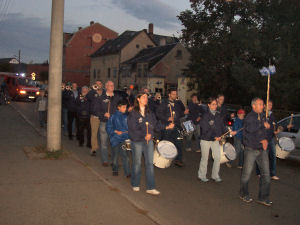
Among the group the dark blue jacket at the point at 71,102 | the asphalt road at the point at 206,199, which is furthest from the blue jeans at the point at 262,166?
the dark blue jacket at the point at 71,102

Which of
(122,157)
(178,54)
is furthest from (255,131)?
(178,54)

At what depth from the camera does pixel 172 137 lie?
30.0ft

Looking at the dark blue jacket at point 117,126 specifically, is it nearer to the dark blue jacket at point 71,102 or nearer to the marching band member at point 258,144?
the marching band member at point 258,144

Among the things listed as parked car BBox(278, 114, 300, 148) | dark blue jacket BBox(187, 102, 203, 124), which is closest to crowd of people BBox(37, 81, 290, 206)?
parked car BBox(278, 114, 300, 148)

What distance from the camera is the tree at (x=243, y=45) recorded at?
67.1 ft

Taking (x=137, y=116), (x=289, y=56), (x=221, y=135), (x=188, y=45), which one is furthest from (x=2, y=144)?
(x=188, y=45)

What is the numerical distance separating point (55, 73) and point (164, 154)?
4.21 meters

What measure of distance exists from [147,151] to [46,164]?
2933 millimetres

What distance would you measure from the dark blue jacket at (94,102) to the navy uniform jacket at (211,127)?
2.66 m

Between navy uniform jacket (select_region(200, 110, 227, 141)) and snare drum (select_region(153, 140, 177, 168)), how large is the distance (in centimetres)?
93

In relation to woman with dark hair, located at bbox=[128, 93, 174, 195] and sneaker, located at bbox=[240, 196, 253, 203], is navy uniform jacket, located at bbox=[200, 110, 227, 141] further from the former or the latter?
sneaker, located at bbox=[240, 196, 253, 203]

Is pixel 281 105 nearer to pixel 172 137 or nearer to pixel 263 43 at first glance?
pixel 263 43

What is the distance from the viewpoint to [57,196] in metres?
6.17

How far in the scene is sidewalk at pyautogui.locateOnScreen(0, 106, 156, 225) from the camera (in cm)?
524
